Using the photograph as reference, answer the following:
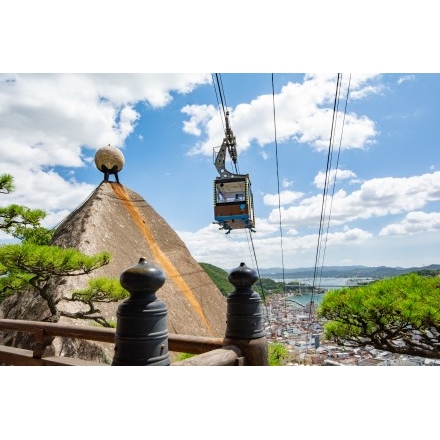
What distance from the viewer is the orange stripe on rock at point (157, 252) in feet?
37.5

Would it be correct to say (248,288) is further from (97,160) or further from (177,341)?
(97,160)

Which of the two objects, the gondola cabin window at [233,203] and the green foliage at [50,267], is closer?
the green foliage at [50,267]

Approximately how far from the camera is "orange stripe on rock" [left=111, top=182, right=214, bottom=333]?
11438 mm

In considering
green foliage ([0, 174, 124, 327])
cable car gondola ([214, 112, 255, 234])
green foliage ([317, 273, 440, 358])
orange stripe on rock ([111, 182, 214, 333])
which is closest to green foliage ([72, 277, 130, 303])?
green foliage ([0, 174, 124, 327])

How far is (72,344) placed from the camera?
699 cm

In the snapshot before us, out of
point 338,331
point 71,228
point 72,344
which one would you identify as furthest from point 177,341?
point 71,228

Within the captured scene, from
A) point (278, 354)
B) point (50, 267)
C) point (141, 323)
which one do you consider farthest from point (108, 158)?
point (141, 323)

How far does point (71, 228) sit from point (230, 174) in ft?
19.5

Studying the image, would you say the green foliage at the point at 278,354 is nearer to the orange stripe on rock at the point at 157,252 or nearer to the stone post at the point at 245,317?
the stone post at the point at 245,317

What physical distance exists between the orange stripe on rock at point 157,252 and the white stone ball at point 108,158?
89 cm

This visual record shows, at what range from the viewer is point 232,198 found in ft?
40.6

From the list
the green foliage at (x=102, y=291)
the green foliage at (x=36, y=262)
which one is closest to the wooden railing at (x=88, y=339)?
the green foliage at (x=36, y=262)

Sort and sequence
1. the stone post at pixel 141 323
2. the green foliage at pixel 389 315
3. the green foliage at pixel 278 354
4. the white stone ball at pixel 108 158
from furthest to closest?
the white stone ball at pixel 108 158 → the green foliage at pixel 278 354 → the green foliage at pixel 389 315 → the stone post at pixel 141 323

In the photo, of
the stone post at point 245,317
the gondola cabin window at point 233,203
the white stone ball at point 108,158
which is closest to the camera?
the stone post at point 245,317
